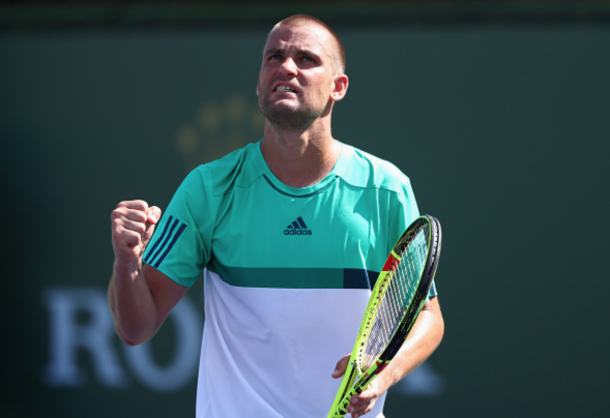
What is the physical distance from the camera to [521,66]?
4.31m

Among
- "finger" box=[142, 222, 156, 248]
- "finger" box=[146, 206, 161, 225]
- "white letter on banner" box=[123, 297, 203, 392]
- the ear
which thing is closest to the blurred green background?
"white letter on banner" box=[123, 297, 203, 392]

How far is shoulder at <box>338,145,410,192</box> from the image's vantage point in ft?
7.93

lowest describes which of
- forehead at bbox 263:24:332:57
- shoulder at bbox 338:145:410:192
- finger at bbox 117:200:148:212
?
finger at bbox 117:200:148:212

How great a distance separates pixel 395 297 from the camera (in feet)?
7.51

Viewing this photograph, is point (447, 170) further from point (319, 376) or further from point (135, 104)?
point (319, 376)

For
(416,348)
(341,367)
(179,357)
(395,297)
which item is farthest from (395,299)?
(179,357)

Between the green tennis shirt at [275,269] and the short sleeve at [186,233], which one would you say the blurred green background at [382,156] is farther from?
the short sleeve at [186,233]

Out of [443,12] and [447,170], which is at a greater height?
[443,12]

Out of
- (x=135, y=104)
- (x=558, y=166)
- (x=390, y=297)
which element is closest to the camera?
(x=390, y=297)

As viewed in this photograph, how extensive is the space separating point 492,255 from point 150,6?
239 centimetres

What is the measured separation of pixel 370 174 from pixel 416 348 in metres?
0.53

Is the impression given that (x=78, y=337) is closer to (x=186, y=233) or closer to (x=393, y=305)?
(x=186, y=233)


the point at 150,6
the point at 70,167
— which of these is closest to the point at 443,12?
the point at 150,6

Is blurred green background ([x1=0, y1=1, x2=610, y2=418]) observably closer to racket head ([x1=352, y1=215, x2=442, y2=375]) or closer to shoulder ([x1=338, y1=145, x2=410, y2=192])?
shoulder ([x1=338, y1=145, x2=410, y2=192])
